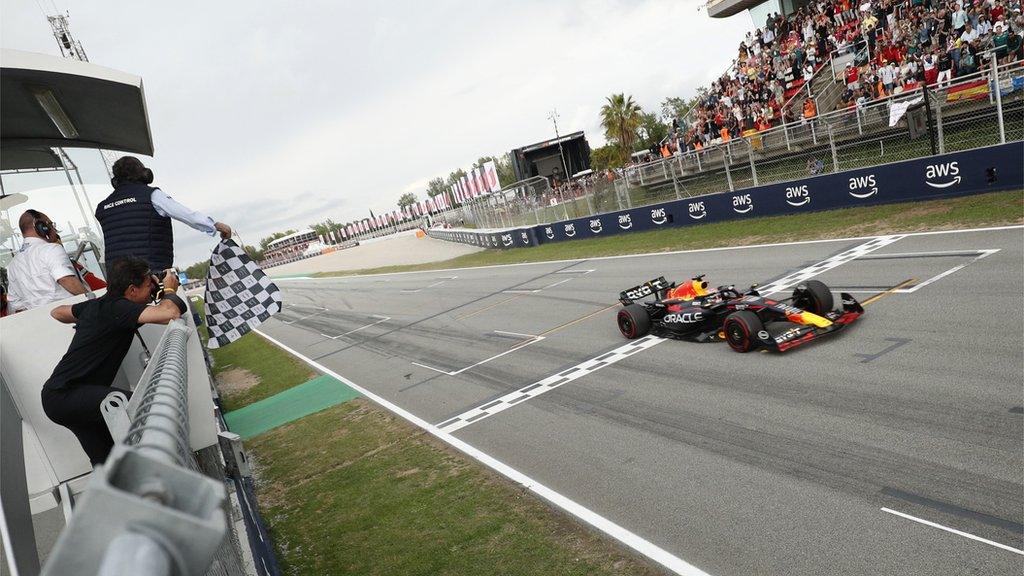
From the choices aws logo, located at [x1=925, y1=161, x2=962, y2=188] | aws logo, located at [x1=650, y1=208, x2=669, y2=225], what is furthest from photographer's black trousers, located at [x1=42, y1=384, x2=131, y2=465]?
aws logo, located at [x1=650, y1=208, x2=669, y2=225]

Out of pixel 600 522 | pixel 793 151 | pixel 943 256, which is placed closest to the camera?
pixel 600 522

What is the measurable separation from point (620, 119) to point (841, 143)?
120 ft

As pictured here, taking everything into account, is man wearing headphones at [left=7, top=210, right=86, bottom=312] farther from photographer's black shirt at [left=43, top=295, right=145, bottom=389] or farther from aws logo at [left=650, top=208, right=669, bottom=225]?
aws logo at [left=650, top=208, right=669, bottom=225]

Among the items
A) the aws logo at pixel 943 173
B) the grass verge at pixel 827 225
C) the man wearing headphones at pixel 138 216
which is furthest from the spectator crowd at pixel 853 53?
the man wearing headphones at pixel 138 216

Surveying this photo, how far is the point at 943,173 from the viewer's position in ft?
51.5

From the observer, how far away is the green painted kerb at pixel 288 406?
44.8 ft

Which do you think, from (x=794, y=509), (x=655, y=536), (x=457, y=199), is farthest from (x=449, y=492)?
(x=457, y=199)

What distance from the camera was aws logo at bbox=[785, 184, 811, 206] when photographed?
62.0ft

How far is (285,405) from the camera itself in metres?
14.9

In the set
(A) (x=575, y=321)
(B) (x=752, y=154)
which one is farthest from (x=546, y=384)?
(B) (x=752, y=154)

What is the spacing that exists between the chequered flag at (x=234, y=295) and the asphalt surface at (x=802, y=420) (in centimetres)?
334

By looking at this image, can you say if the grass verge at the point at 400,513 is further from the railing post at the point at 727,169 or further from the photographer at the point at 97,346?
the railing post at the point at 727,169

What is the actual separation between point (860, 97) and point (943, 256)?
11640mm

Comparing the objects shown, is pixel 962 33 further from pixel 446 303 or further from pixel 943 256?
pixel 446 303
